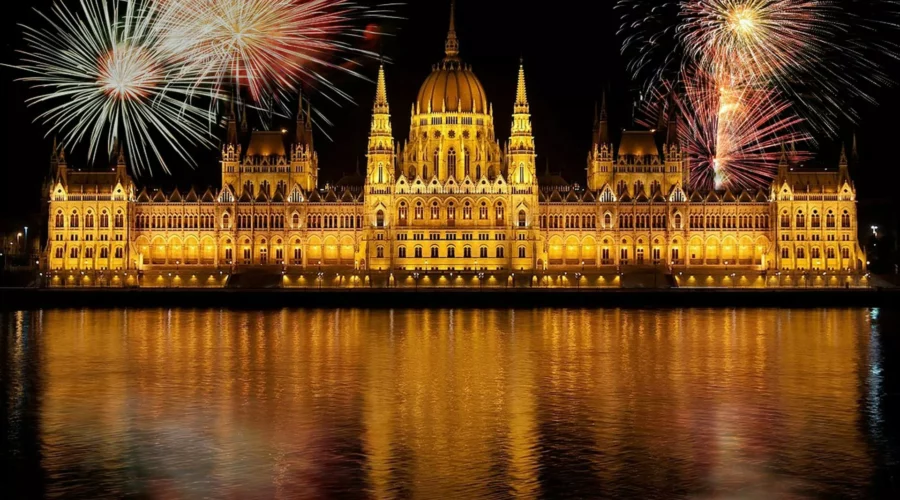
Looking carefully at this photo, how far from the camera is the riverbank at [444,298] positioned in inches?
3634

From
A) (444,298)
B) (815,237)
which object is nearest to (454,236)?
(444,298)

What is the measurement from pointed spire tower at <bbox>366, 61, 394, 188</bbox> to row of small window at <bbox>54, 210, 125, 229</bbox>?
2485cm

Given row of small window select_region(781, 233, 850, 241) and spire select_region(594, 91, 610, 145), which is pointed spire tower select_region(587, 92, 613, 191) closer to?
spire select_region(594, 91, 610, 145)

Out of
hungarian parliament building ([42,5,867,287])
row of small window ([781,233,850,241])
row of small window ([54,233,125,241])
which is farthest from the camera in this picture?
row of small window ([54,233,125,241])

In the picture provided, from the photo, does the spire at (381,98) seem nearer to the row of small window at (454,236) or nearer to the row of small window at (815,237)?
the row of small window at (454,236)

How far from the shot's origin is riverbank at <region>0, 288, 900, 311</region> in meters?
92.3

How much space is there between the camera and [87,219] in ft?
389

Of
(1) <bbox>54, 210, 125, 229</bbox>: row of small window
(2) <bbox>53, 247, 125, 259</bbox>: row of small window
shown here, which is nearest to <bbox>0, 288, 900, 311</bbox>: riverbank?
(2) <bbox>53, 247, 125, 259</bbox>: row of small window

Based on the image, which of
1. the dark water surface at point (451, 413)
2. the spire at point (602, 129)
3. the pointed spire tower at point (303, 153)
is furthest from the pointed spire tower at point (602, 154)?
the dark water surface at point (451, 413)

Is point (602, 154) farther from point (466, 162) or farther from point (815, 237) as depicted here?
point (815, 237)

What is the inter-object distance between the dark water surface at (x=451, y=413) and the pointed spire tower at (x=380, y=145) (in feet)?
156

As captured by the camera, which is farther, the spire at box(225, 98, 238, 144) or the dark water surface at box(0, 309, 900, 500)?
the spire at box(225, 98, 238, 144)

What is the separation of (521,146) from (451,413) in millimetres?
78990

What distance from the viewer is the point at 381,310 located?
88.7 metres
